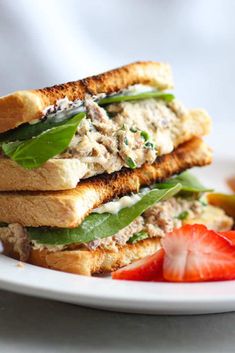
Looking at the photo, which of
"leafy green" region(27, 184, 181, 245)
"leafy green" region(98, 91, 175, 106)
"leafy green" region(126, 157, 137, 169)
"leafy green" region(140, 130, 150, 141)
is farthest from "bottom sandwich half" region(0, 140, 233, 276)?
"leafy green" region(98, 91, 175, 106)

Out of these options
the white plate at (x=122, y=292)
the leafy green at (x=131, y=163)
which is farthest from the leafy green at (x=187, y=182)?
the white plate at (x=122, y=292)

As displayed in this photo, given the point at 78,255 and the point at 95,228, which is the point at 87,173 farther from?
the point at 78,255

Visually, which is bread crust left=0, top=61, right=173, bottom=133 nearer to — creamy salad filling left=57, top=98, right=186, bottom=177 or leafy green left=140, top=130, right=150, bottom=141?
creamy salad filling left=57, top=98, right=186, bottom=177

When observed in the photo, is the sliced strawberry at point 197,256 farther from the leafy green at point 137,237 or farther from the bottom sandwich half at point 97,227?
the leafy green at point 137,237

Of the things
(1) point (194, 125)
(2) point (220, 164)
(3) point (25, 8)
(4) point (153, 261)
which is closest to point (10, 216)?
(4) point (153, 261)

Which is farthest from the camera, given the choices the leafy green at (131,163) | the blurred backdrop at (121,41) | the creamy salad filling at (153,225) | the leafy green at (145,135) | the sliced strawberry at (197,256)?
the blurred backdrop at (121,41)

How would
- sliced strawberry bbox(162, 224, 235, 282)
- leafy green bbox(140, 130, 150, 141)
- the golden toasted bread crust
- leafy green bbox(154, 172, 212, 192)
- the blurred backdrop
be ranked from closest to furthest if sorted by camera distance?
sliced strawberry bbox(162, 224, 235, 282) → the golden toasted bread crust → leafy green bbox(140, 130, 150, 141) → leafy green bbox(154, 172, 212, 192) → the blurred backdrop

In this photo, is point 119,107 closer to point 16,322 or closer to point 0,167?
point 0,167
